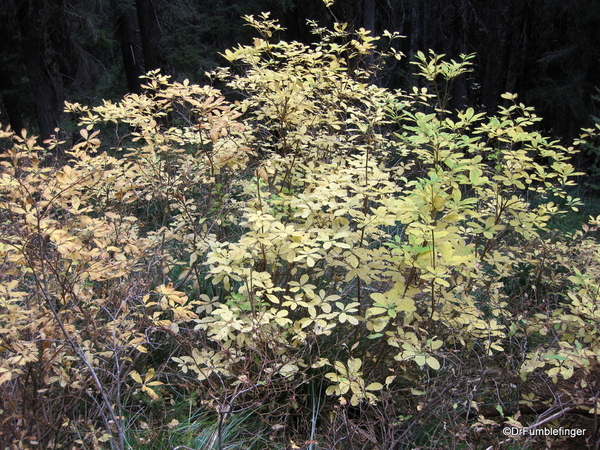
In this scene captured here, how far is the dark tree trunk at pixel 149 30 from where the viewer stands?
8094mm

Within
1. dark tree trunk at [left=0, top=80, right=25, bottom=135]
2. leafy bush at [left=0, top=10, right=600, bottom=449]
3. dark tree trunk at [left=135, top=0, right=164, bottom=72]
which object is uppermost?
dark tree trunk at [left=135, top=0, right=164, bottom=72]

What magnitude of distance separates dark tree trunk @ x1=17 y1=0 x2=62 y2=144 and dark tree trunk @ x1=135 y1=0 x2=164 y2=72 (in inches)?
67.9

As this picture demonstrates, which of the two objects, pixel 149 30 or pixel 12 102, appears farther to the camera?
pixel 12 102

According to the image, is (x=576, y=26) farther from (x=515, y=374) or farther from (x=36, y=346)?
(x=36, y=346)

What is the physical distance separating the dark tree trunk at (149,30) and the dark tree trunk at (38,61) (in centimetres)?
172

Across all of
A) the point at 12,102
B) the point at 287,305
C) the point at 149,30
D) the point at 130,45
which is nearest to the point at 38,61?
the point at 149,30

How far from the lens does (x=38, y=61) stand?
7.60m

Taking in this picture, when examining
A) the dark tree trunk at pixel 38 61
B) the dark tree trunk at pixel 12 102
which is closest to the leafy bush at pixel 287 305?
the dark tree trunk at pixel 38 61

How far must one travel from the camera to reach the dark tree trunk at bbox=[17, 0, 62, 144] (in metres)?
7.34

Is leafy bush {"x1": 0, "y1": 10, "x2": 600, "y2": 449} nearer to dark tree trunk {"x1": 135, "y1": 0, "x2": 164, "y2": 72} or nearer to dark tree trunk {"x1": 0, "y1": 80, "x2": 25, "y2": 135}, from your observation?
dark tree trunk {"x1": 135, "y1": 0, "x2": 164, "y2": 72}

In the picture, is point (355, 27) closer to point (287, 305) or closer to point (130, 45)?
point (130, 45)

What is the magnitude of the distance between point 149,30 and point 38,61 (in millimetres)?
2172

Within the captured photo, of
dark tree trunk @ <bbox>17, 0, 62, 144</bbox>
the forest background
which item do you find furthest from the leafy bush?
dark tree trunk @ <bbox>17, 0, 62, 144</bbox>

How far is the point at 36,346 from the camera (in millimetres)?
1938
